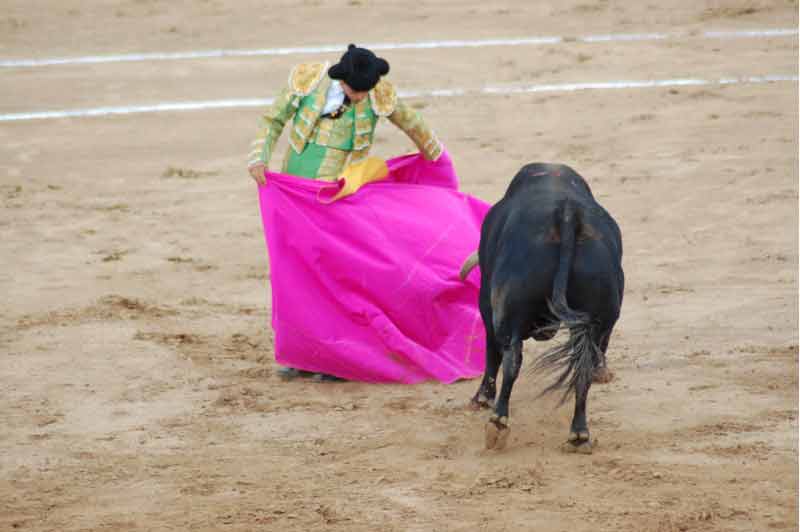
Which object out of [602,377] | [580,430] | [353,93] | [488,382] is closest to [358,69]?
[353,93]

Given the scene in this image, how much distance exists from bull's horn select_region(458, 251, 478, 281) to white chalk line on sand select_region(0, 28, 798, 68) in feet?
20.1

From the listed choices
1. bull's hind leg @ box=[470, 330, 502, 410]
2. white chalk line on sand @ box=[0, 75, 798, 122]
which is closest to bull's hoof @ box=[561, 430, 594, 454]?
bull's hind leg @ box=[470, 330, 502, 410]

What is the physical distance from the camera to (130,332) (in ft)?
20.6

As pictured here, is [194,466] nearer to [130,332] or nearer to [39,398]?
[39,398]

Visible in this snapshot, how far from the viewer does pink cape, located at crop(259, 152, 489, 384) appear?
561 centimetres

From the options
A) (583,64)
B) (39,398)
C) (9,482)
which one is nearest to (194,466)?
(9,482)

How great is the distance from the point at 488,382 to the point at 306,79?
1505 millimetres

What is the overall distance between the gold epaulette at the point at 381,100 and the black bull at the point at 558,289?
1.13 m

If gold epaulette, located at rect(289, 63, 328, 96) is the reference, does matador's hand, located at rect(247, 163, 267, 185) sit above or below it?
below

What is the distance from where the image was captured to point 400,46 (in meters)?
11.6

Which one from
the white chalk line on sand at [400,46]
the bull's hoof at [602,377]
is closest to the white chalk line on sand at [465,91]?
the white chalk line on sand at [400,46]

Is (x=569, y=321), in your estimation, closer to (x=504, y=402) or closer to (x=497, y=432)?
(x=504, y=402)

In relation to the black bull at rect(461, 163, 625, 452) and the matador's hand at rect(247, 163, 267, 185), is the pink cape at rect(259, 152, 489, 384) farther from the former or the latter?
the black bull at rect(461, 163, 625, 452)

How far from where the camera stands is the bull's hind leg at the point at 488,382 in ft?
16.9
